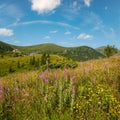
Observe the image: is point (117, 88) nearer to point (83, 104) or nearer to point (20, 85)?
point (83, 104)

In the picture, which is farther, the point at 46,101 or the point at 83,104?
the point at 46,101

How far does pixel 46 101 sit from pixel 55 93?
0.46 metres

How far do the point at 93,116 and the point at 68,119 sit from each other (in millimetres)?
546

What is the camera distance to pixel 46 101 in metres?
5.62

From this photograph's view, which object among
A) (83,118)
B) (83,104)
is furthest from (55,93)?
(83,118)

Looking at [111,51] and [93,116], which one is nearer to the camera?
[93,116]

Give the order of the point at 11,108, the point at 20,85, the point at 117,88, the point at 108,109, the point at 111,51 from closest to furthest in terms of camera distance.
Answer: the point at 108,109 → the point at 11,108 → the point at 117,88 → the point at 20,85 → the point at 111,51

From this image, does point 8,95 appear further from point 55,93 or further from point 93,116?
point 93,116

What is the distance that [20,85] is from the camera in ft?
25.6

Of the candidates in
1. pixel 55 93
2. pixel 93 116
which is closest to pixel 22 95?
pixel 55 93

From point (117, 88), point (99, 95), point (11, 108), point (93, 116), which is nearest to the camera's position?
point (93, 116)

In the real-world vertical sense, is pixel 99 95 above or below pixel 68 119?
above

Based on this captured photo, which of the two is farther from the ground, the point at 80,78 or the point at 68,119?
the point at 80,78

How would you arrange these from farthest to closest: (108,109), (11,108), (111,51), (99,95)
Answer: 1. (111,51)
2. (11,108)
3. (99,95)
4. (108,109)
